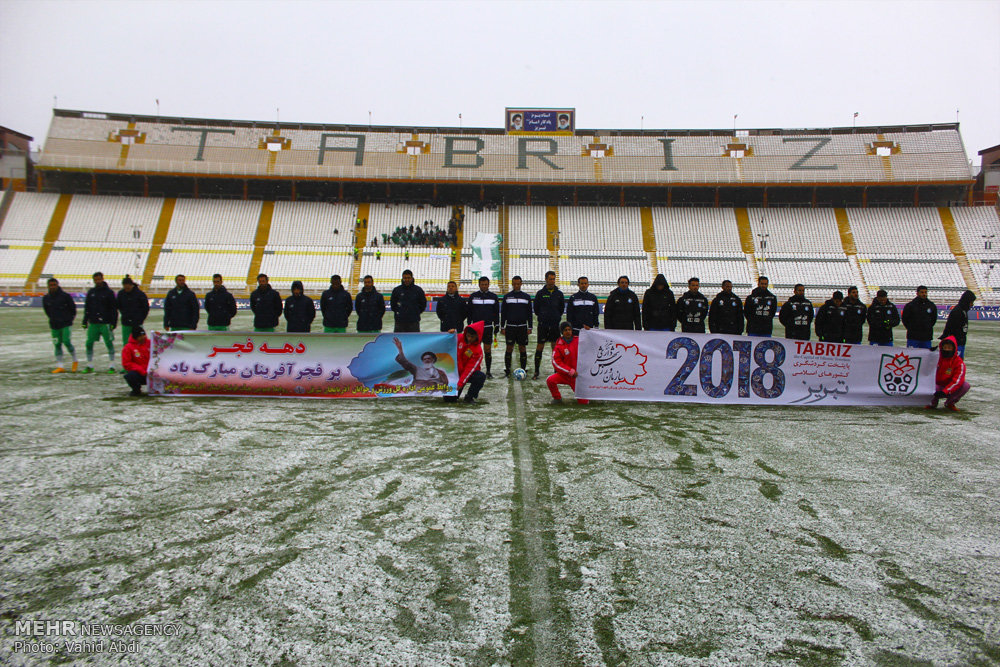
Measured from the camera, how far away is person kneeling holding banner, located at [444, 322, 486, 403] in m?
Result: 7.61

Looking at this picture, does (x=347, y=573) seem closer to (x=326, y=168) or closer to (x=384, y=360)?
(x=384, y=360)

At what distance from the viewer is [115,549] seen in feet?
10.4

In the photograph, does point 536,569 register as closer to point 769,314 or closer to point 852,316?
point 769,314

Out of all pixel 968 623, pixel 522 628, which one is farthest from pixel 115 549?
pixel 968 623

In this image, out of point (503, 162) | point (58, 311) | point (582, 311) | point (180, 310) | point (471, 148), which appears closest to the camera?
point (582, 311)

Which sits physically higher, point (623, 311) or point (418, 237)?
point (418, 237)

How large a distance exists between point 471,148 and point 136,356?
3839 centimetres

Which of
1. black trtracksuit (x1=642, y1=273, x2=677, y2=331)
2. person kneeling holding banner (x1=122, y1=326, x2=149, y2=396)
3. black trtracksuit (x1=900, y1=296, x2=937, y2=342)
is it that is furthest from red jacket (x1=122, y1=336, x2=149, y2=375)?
black trtracksuit (x1=900, y1=296, x2=937, y2=342)

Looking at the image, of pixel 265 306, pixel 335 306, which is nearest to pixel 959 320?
pixel 335 306

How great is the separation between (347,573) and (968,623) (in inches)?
122

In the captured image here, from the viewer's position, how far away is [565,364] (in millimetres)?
7672

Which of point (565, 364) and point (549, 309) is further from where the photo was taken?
point (549, 309)

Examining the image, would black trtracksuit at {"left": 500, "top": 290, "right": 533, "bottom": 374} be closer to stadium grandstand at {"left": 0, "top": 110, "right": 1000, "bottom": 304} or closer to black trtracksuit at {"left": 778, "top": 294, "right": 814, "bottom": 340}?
black trtracksuit at {"left": 778, "top": 294, "right": 814, "bottom": 340}

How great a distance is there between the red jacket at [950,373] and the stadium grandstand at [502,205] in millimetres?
28291
